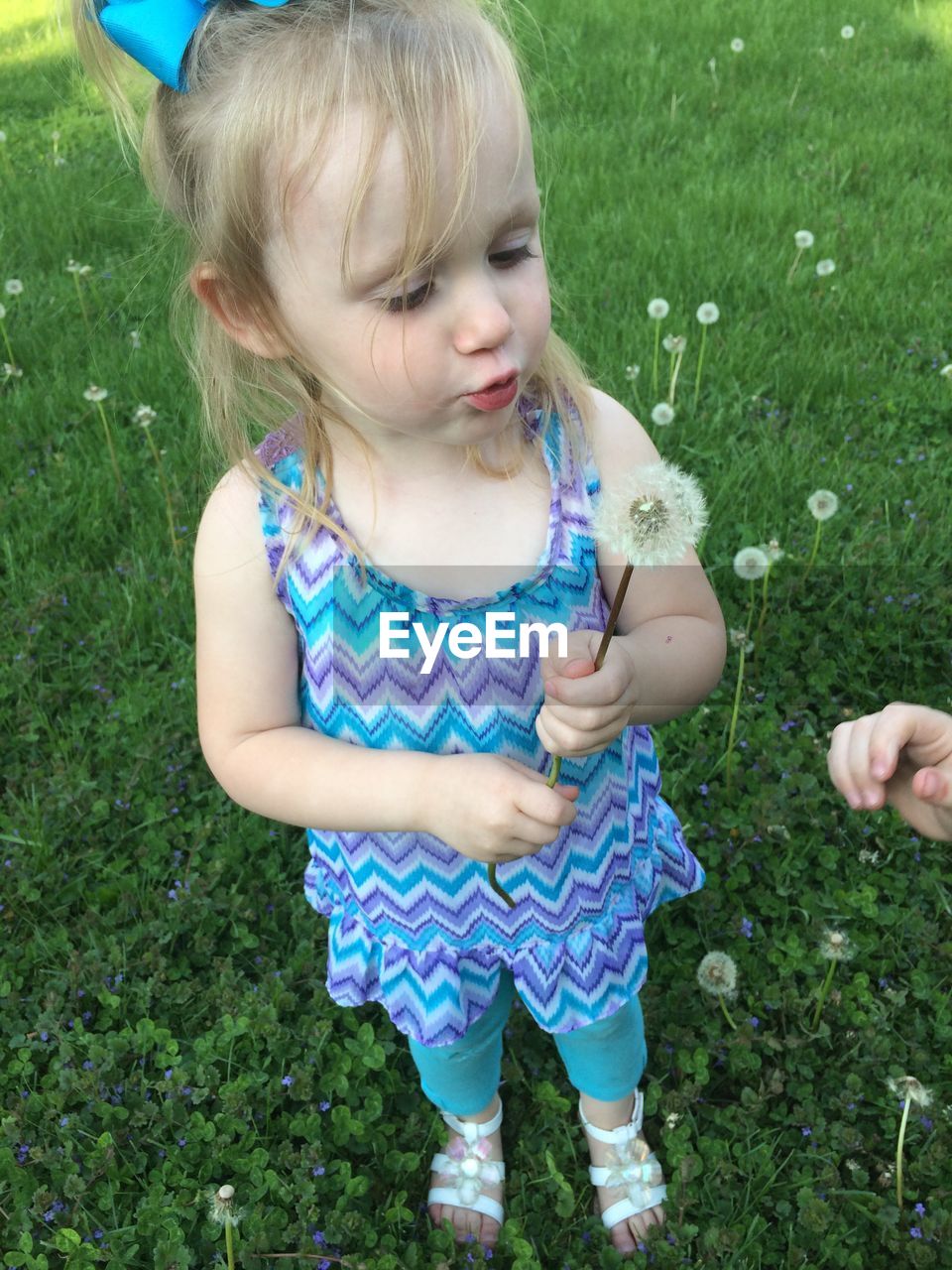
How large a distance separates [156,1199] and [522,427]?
1300mm

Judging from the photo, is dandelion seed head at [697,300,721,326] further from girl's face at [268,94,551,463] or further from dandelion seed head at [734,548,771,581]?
girl's face at [268,94,551,463]

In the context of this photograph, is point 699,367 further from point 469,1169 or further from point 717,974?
point 469,1169

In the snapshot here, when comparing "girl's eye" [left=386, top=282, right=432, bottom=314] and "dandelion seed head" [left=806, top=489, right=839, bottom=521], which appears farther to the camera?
"dandelion seed head" [left=806, top=489, right=839, bottom=521]

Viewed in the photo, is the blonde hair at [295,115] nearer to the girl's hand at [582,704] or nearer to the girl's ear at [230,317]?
the girl's ear at [230,317]

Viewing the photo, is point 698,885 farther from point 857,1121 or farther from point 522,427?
point 522,427

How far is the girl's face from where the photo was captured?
1117mm

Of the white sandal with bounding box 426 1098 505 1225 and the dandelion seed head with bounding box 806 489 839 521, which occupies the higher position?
the dandelion seed head with bounding box 806 489 839 521

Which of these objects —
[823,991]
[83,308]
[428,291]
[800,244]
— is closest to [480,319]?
[428,291]

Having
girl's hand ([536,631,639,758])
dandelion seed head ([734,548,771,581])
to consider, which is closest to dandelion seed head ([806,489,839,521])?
dandelion seed head ([734,548,771,581])

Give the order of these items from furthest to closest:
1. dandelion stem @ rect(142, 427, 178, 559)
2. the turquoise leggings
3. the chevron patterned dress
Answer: dandelion stem @ rect(142, 427, 178, 559), the turquoise leggings, the chevron patterned dress

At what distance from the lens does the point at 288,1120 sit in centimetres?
187

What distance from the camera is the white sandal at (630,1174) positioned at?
1.76 m

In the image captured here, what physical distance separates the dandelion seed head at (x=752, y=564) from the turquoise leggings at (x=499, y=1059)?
870mm

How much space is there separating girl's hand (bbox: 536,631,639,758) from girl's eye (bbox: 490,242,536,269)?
1.42ft
